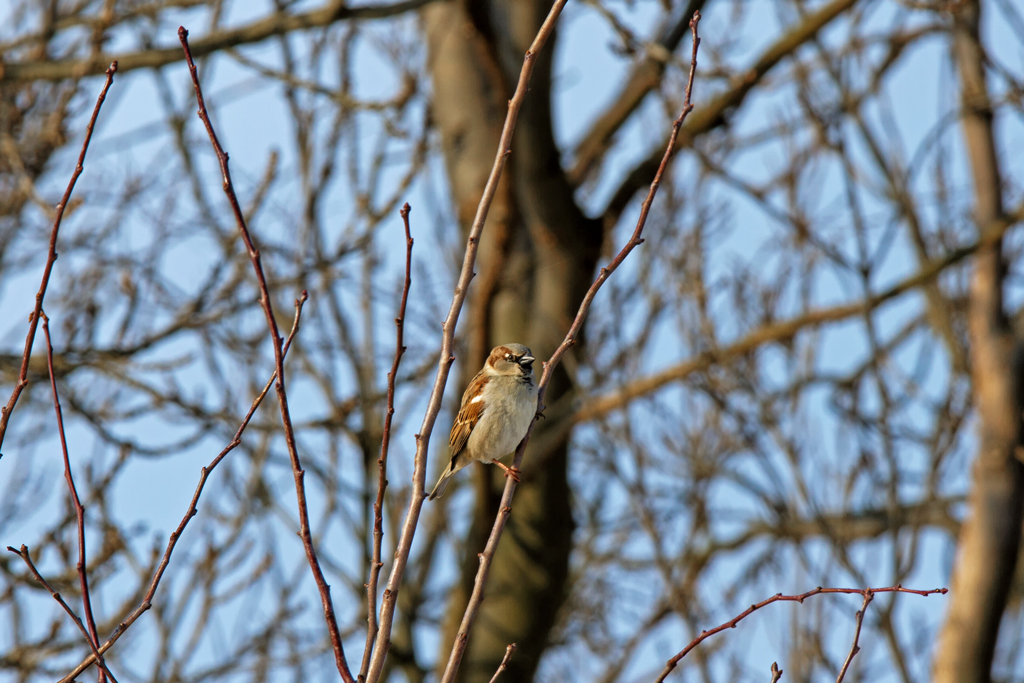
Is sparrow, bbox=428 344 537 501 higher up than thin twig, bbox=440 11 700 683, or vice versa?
sparrow, bbox=428 344 537 501

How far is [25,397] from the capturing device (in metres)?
5.29

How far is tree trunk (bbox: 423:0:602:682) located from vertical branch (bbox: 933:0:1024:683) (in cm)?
233

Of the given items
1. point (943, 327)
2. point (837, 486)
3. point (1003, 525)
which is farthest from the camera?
point (837, 486)

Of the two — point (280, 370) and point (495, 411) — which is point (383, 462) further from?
point (495, 411)

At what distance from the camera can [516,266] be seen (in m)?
5.63

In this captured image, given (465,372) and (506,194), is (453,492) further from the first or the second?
(506,194)

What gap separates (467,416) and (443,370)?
63.6 inches

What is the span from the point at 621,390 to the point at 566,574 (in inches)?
43.8

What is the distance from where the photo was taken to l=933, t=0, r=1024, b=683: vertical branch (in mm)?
5543

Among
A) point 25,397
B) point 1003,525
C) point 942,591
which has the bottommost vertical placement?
point 942,591

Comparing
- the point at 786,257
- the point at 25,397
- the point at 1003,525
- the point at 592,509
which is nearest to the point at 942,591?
the point at 1003,525

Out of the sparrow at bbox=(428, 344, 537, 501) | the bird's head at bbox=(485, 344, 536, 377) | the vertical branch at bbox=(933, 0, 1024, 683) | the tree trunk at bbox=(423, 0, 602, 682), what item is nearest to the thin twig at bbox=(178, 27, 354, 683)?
the sparrow at bbox=(428, 344, 537, 501)

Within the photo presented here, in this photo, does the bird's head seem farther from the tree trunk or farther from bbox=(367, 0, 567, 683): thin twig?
bbox=(367, 0, 567, 683): thin twig

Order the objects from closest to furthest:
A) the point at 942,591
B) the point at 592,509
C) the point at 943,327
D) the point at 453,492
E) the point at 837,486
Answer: the point at 942,591, the point at 943,327, the point at 837,486, the point at 453,492, the point at 592,509
